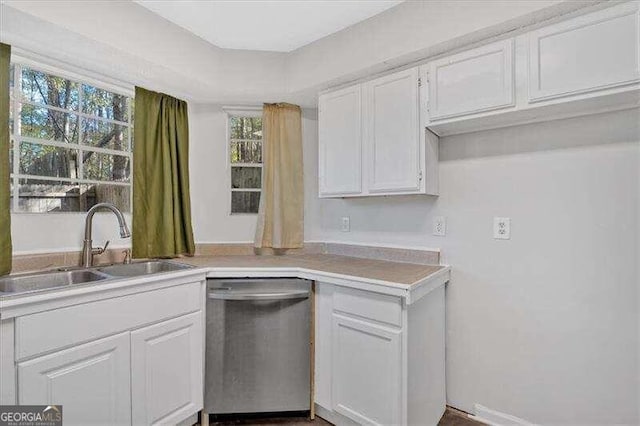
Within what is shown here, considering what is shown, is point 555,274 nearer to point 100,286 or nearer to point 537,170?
point 537,170

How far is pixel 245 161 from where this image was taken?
276cm

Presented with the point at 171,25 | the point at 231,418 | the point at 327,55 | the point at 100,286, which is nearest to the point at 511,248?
the point at 327,55

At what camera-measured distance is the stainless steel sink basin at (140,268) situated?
1921 millimetres

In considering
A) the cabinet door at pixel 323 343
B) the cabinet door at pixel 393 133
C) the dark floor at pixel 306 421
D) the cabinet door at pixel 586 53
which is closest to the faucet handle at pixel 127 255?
the dark floor at pixel 306 421

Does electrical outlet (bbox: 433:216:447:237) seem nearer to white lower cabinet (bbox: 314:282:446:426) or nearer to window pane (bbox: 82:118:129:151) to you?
white lower cabinet (bbox: 314:282:446:426)

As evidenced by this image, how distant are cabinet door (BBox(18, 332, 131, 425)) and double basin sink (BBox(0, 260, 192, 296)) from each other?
0.30 meters

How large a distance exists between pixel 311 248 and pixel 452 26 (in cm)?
182

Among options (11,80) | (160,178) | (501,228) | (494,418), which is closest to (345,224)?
(501,228)

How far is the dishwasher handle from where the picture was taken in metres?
1.86

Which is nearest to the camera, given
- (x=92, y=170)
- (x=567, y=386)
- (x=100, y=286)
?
(x=100, y=286)

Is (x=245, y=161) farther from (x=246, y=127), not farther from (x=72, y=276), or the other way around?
(x=72, y=276)

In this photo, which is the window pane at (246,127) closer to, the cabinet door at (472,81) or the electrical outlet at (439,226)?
the cabinet door at (472,81)

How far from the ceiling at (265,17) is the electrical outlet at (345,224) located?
136 cm

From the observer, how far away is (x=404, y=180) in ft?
6.33
